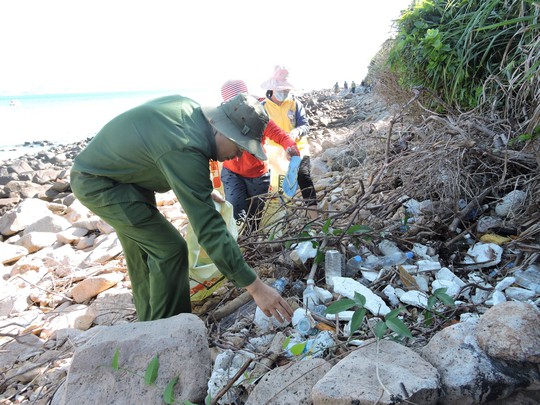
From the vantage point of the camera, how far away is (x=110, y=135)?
2.22 meters

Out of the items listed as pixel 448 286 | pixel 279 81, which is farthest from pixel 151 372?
pixel 279 81

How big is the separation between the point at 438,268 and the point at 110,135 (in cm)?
191

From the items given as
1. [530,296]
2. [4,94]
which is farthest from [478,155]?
[4,94]

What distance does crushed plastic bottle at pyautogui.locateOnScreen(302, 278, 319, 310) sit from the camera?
7.40ft

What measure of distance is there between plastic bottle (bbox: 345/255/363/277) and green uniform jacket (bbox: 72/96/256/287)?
801mm

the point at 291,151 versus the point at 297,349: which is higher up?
the point at 291,151

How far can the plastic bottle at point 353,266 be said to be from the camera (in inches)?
101

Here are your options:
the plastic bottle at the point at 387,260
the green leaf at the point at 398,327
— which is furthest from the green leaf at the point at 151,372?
the plastic bottle at the point at 387,260

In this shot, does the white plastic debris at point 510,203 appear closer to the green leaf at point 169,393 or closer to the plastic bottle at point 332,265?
the plastic bottle at point 332,265

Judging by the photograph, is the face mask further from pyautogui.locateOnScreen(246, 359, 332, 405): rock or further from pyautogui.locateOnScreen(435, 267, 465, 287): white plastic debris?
pyautogui.locateOnScreen(246, 359, 332, 405): rock

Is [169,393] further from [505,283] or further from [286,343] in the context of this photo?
[505,283]

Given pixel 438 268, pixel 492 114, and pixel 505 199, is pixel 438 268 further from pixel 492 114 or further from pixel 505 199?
pixel 492 114

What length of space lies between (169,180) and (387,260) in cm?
139

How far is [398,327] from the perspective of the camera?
163 centimetres
